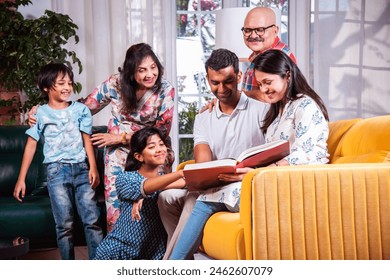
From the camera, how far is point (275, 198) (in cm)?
202

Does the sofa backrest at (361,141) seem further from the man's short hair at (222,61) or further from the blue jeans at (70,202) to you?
the blue jeans at (70,202)

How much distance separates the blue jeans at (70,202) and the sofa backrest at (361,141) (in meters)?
1.09

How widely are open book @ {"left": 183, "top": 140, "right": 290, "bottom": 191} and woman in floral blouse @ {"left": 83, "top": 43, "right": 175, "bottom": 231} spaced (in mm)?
620

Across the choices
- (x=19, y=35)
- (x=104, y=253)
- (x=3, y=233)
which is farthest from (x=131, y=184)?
(x=19, y=35)

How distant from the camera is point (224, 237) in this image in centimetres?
222

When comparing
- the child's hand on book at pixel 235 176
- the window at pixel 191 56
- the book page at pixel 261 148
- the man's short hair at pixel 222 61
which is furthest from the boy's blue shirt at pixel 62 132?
the window at pixel 191 56

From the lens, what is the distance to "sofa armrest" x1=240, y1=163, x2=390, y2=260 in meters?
2.02

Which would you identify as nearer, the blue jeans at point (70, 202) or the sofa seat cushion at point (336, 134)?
the sofa seat cushion at point (336, 134)

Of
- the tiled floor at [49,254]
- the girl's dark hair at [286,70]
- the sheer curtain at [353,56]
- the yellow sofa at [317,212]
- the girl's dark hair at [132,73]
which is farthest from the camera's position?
the sheer curtain at [353,56]

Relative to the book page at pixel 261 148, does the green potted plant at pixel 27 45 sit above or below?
above

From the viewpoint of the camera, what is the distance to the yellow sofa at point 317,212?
2018mm

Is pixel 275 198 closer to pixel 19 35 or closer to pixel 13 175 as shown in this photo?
pixel 13 175

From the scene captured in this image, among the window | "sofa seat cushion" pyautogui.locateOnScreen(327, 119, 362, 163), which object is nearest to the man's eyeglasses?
"sofa seat cushion" pyautogui.locateOnScreen(327, 119, 362, 163)
